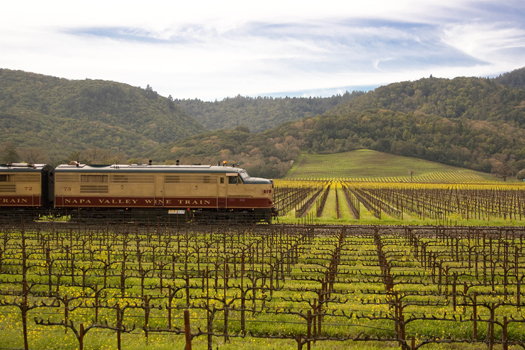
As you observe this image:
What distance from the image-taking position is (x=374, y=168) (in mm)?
130000

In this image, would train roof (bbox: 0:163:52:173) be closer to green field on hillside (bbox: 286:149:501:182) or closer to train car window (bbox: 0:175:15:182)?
train car window (bbox: 0:175:15:182)

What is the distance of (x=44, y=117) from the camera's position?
16175 cm

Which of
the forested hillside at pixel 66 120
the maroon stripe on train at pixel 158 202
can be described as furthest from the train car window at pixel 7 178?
the forested hillside at pixel 66 120

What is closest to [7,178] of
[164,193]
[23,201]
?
[23,201]

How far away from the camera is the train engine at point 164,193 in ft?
105

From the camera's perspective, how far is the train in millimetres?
31922

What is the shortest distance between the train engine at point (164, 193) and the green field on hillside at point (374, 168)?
86.7m

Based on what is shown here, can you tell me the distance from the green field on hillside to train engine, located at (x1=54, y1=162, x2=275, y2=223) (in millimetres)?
86665

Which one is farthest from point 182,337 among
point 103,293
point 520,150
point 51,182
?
point 520,150

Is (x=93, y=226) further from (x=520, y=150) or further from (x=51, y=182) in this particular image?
(x=520, y=150)

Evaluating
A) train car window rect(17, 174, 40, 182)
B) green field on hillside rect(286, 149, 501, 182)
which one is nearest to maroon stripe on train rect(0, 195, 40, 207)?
train car window rect(17, 174, 40, 182)

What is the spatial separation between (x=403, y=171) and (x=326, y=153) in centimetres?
3381

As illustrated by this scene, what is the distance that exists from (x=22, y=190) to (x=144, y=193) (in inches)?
344

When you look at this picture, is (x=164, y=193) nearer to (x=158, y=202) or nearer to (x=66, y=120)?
(x=158, y=202)
